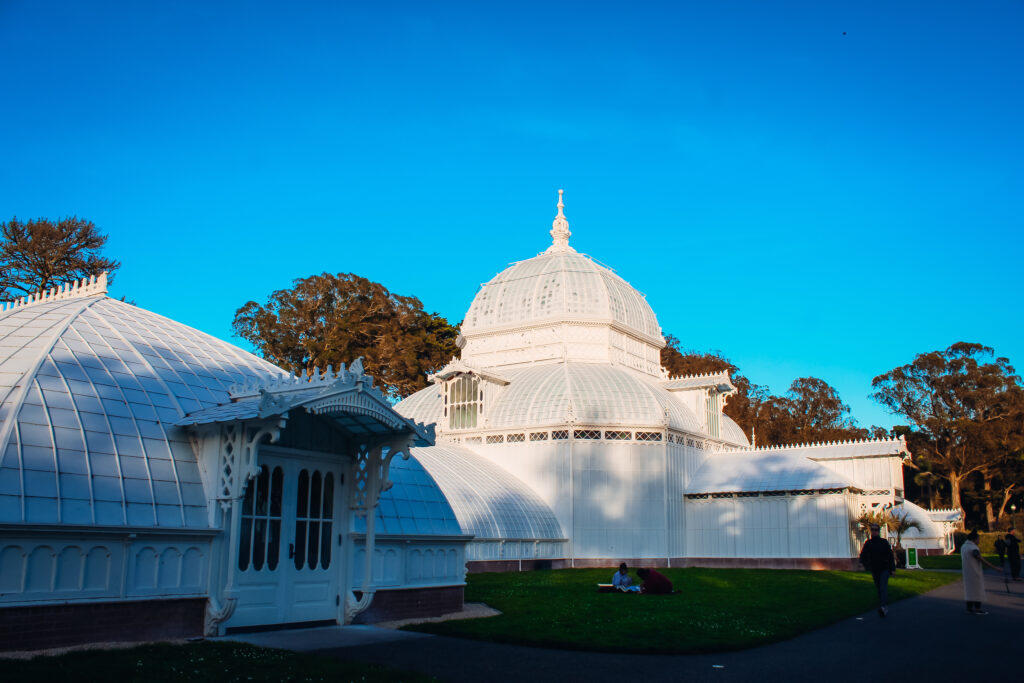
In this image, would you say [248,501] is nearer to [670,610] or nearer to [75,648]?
[75,648]

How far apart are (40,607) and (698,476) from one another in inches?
1293

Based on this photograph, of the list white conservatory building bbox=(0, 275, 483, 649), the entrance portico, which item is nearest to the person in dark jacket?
white conservatory building bbox=(0, 275, 483, 649)

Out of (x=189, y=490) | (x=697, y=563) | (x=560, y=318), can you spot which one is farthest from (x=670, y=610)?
(x=560, y=318)

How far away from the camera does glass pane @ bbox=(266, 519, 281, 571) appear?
14.1 meters

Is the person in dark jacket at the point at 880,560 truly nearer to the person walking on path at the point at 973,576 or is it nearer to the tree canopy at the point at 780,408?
the person walking on path at the point at 973,576

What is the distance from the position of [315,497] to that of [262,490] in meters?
1.22

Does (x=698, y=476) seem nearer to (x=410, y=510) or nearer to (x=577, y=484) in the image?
(x=577, y=484)

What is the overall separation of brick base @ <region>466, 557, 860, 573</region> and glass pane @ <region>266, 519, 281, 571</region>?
19.8 metres

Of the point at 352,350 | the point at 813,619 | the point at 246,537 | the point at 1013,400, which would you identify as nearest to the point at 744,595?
the point at 813,619

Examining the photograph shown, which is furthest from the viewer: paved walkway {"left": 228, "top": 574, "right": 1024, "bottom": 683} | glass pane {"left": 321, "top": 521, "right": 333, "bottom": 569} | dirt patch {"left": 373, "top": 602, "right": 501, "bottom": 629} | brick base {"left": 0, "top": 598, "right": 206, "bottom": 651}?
dirt patch {"left": 373, "top": 602, "right": 501, "bottom": 629}

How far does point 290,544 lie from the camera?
1445cm

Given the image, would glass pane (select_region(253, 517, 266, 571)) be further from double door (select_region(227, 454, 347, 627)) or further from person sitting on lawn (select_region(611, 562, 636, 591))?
person sitting on lawn (select_region(611, 562, 636, 591))

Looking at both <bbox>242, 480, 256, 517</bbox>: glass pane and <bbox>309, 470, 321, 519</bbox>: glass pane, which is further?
<bbox>309, 470, 321, 519</bbox>: glass pane

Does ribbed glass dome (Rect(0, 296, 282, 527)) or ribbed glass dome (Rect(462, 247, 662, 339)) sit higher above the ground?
ribbed glass dome (Rect(462, 247, 662, 339))
